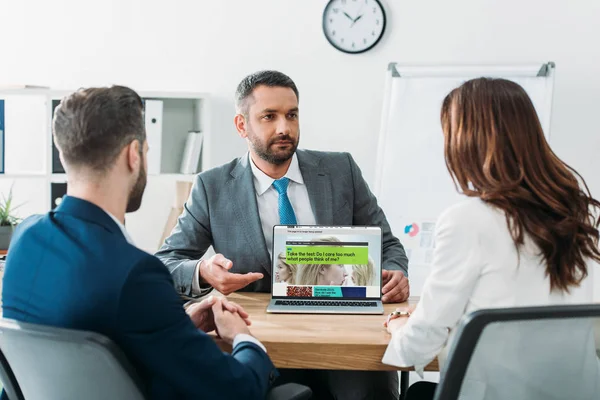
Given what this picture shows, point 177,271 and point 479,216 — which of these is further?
point 177,271

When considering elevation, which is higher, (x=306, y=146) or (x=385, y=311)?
(x=306, y=146)

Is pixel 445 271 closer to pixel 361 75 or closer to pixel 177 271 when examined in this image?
pixel 177 271

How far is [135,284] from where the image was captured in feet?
4.42

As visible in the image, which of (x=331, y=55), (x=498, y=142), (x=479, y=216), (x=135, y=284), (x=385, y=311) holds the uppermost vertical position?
(x=331, y=55)

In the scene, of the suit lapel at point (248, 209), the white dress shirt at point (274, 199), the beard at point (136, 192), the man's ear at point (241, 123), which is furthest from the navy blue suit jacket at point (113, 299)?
the man's ear at point (241, 123)

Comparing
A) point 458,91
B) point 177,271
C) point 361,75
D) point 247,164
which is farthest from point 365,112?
point 458,91

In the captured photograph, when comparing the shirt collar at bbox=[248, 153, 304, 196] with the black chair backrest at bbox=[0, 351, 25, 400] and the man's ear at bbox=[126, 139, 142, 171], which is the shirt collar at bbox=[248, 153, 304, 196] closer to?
the man's ear at bbox=[126, 139, 142, 171]

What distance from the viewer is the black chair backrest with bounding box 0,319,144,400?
1300mm

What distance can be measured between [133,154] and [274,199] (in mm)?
1075

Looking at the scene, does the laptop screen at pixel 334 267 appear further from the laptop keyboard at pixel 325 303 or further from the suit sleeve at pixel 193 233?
the suit sleeve at pixel 193 233

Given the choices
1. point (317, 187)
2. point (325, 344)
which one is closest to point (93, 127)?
point (325, 344)

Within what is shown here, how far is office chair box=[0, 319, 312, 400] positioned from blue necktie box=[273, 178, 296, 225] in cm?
116

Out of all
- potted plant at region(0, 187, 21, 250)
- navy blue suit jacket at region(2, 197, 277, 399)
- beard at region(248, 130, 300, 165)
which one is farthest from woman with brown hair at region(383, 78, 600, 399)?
potted plant at region(0, 187, 21, 250)

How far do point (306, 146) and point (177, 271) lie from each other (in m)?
2.18
